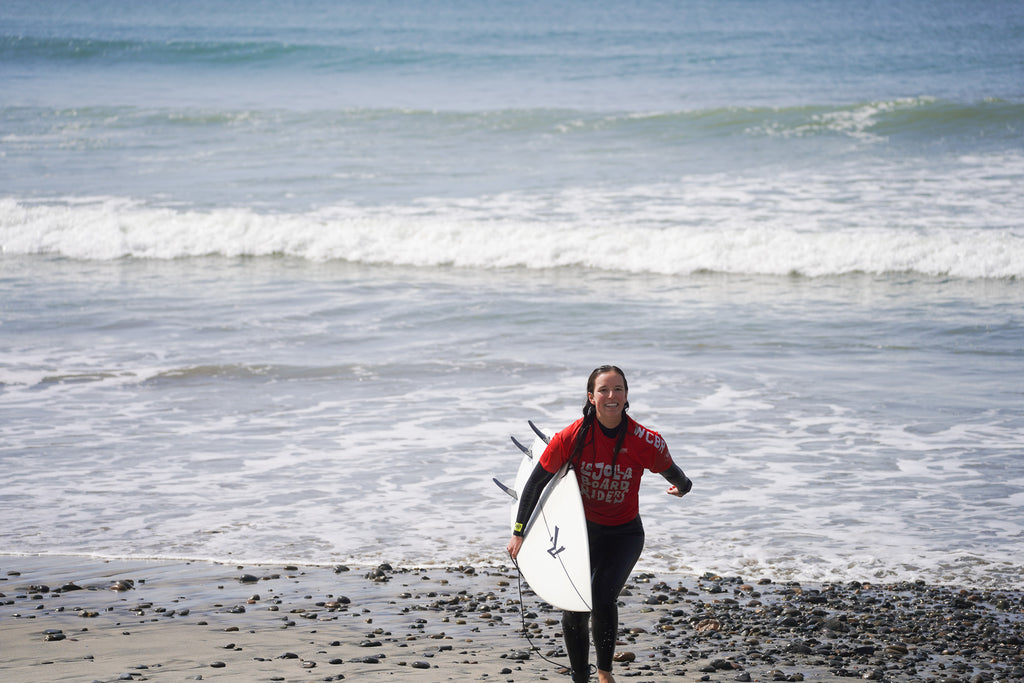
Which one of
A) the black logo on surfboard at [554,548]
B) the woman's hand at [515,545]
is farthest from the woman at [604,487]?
the woman's hand at [515,545]

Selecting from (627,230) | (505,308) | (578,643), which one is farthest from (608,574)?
(627,230)

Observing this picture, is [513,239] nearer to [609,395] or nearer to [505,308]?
[505,308]

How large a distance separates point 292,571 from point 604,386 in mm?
2879

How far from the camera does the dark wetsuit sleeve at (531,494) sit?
4711 mm

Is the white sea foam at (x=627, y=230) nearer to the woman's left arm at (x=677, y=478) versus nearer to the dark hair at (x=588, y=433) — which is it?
the woman's left arm at (x=677, y=478)

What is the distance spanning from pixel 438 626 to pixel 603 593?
4.31 ft

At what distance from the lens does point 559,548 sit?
15.3 feet

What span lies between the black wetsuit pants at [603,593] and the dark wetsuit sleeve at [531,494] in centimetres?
27

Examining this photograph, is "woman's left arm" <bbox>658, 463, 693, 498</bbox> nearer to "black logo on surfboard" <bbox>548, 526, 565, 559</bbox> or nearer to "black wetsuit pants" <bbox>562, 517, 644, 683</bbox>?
"black wetsuit pants" <bbox>562, 517, 644, 683</bbox>

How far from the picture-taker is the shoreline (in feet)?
16.0

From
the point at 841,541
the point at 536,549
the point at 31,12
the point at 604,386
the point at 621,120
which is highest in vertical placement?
the point at 31,12

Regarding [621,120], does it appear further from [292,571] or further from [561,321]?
[292,571]

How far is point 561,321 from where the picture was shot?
44.2ft

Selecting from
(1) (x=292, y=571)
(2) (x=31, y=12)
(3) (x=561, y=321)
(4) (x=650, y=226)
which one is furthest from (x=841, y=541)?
(2) (x=31, y=12)
